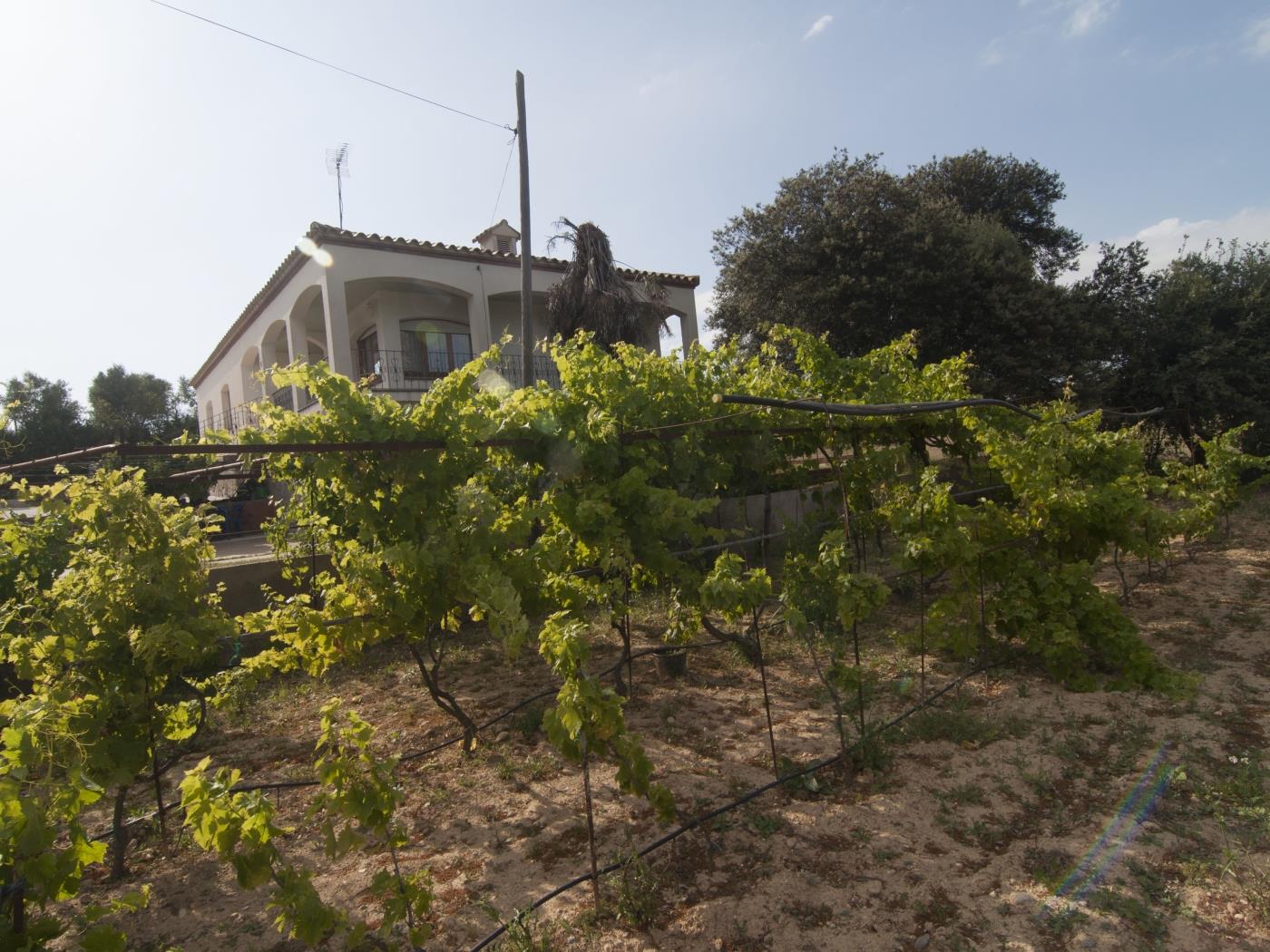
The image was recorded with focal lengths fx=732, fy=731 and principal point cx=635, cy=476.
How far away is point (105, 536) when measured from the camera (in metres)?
3.18

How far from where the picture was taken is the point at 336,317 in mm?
12164

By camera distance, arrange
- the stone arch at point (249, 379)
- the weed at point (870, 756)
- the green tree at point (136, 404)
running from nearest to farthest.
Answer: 1. the weed at point (870, 756)
2. the stone arch at point (249, 379)
3. the green tree at point (136, 404)

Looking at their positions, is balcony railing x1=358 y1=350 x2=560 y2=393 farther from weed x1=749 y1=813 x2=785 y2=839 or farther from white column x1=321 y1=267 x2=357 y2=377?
weed x1=749 y1=813 x2=785 y2=839

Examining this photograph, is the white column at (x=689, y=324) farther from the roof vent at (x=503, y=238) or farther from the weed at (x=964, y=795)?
the weed at (x=964, y=795)

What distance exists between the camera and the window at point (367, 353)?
581 inches

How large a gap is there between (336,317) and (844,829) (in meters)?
11.5

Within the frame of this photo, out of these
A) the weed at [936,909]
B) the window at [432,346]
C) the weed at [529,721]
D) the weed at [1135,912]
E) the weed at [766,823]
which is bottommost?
the weed at [936,909]

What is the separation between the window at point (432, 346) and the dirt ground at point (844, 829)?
33.5 feet

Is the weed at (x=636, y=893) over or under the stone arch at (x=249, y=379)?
under

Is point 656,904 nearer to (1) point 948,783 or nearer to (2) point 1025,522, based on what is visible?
(1) point 948,783

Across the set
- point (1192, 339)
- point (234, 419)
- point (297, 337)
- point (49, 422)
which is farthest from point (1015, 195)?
point (49, 422)

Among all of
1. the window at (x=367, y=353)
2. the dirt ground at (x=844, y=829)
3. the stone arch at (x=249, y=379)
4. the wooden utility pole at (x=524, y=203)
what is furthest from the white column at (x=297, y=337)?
the dirt ground at (x=844, y=829)

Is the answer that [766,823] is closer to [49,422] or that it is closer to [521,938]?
[521,938]

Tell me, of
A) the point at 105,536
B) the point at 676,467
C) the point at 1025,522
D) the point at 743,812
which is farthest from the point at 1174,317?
the point at 105,536
